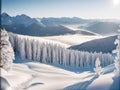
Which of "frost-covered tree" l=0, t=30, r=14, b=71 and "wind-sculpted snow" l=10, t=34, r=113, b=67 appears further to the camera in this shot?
"wind-sculpted snow" l=10, t=34, r=113, b=67

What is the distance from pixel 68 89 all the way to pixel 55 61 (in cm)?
11929

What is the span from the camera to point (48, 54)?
176750mm

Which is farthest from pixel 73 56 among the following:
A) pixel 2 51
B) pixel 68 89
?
pixel 68 89

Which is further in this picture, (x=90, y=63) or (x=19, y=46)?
(x=90, y=63)

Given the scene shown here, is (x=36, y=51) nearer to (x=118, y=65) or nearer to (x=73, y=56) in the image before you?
(x=73, y=56)

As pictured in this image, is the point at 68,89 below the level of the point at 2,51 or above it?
below

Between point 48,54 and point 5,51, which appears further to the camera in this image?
point 48,54

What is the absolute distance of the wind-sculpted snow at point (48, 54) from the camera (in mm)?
166625

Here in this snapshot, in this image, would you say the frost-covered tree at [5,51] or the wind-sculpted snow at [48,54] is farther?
the wind-sculpted snow at [48,54]

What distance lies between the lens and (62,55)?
190250 mm

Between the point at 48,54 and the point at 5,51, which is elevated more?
the point at 5,51

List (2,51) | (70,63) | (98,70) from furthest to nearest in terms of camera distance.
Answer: (70,63)
(2,51)
(98,70)

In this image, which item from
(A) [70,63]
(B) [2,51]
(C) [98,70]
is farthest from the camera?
(A) [70,63]

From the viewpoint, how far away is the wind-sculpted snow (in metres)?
167
